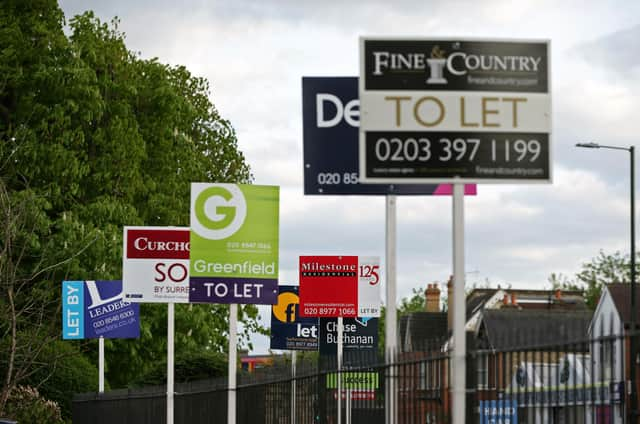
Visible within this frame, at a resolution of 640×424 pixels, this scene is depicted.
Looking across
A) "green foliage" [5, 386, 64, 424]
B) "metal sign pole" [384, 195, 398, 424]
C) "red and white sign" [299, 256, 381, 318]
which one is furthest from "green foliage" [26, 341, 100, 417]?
"metal sign pole" [384, 195, 398, 424]

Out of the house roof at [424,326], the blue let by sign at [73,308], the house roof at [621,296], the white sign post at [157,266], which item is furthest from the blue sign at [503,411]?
the house roof at [424,326]

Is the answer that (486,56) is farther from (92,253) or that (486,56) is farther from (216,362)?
(92,253)

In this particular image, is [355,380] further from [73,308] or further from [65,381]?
[65,381]

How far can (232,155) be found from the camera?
5462 centimetres

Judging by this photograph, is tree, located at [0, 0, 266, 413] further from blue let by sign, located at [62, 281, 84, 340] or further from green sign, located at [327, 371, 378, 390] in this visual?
green sign, located at [327, 371, 378, 390]

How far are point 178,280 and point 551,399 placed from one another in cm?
1193

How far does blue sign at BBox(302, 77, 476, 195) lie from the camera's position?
14250 mm

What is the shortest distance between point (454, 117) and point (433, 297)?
98904mm

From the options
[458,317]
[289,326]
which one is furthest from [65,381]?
[458,317]

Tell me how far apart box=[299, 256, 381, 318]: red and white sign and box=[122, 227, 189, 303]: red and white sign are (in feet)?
18.7

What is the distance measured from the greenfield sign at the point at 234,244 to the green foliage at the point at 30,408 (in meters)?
16.0

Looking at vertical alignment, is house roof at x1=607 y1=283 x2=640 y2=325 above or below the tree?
below

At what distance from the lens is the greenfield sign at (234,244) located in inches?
685

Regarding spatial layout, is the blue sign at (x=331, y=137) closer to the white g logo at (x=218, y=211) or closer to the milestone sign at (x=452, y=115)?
the white g logo at (x=218, y=211)
